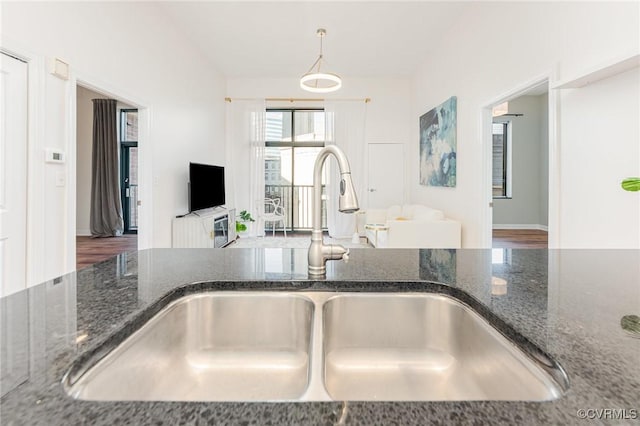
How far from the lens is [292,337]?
822 mm

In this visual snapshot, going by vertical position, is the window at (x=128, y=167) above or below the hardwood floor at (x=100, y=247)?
above

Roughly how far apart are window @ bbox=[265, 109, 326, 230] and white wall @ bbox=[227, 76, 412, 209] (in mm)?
450

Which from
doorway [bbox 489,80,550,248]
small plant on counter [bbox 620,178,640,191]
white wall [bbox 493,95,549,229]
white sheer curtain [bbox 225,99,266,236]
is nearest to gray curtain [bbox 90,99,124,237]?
white sheer curtain [bbox 225,99,266,236]

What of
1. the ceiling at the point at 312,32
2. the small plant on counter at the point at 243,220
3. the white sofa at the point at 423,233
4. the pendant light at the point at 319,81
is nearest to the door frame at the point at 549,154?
the white sofa at the point at 423,233

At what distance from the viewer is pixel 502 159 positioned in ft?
24.7

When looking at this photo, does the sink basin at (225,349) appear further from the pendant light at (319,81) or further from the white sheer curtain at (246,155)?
the white sheer curtain at (246,155)

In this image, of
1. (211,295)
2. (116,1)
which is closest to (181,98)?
(116,1)

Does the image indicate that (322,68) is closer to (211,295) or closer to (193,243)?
(193,243)

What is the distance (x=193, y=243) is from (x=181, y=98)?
1.92 m

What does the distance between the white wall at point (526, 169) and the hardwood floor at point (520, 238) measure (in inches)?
13.9

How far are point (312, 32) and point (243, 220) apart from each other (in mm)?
3453

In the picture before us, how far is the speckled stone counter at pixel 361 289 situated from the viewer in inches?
13.7

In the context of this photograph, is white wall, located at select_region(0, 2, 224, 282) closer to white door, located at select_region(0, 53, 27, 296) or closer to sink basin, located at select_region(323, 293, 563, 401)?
white door, located at select_region(0, 53, 27, 296)

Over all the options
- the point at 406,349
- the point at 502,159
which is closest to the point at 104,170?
the point at 406,349
